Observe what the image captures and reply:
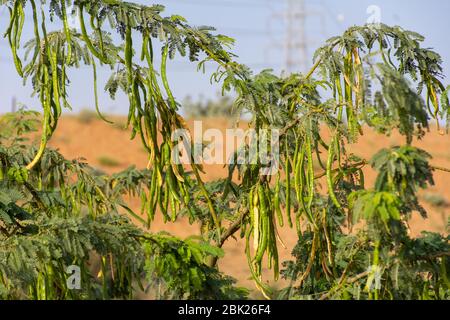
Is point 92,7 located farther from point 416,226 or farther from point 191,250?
point 416,226

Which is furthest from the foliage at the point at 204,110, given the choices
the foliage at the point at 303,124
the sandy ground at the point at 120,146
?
the foliage at the point at 303,124

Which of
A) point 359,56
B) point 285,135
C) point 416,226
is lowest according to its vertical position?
point 416,226

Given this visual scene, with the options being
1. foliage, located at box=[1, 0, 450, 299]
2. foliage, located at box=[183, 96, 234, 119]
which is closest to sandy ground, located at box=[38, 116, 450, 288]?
foliage, located at box=[183, 96, 234, 119]

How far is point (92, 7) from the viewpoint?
15.0 ft

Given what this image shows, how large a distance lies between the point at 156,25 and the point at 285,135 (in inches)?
32.9

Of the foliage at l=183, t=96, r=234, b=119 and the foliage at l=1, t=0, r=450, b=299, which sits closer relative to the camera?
the foliage at l=1, t=0, r=450, b=299

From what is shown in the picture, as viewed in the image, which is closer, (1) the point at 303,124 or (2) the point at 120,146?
(1) the point at 303,124

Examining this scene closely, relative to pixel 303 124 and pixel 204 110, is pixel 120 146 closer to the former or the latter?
pixel 204 110

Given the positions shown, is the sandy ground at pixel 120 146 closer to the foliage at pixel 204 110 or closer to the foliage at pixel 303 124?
the foliage at pixel 204 110

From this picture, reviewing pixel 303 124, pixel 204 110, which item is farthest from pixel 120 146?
pixel 303 124

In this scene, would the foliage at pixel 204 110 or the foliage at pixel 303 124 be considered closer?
the foliage at pixel 303 124

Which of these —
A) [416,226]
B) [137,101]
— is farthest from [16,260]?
[416,226]

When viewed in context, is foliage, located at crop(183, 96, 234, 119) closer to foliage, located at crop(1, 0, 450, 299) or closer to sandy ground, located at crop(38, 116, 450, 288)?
sandy ground, located at crop(38, 116, 450, 288)

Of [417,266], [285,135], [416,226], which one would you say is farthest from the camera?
[416,226]
